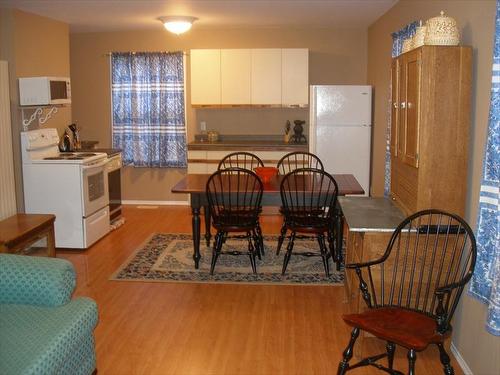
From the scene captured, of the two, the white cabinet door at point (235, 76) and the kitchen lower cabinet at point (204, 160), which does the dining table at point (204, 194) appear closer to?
the kitchen lower cabinet at point (204, 160)

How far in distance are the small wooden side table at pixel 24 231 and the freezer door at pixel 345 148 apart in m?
3.25

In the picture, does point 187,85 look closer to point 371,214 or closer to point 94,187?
point 94,187

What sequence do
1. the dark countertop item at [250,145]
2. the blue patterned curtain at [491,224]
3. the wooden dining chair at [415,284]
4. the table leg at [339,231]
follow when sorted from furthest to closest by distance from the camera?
the dark countertop item at [250,145]
the table leg at [339,231]
the wooden dining chair at [415,284]
the blue patterned curtain at [491,224]

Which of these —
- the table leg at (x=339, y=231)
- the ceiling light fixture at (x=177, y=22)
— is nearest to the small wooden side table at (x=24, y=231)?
the table leg at (x=339, y=231)

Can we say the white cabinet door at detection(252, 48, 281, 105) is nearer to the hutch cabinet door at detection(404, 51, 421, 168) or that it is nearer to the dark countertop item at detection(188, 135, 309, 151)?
the dark countertop item at detection(188, 135, 309, 151)

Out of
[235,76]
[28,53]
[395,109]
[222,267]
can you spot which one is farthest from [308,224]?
[28,53]

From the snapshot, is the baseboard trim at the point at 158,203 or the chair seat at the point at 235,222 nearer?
the chair seat at the point at 235,222

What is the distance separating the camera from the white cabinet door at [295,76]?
7082 millimetres

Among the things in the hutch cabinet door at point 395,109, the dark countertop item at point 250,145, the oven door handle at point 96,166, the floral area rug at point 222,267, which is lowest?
the floral area rug at point 222,267

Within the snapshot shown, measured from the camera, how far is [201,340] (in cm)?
362

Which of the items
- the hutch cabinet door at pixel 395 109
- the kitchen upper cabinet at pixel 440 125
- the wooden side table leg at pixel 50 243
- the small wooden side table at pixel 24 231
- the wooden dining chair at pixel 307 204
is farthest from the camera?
the wooden side table leg at pixel 50 243

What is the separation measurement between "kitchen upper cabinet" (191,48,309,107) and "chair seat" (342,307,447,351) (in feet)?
15.1

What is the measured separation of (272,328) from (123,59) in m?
5.01

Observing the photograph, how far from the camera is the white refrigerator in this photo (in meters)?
→ 6.71
